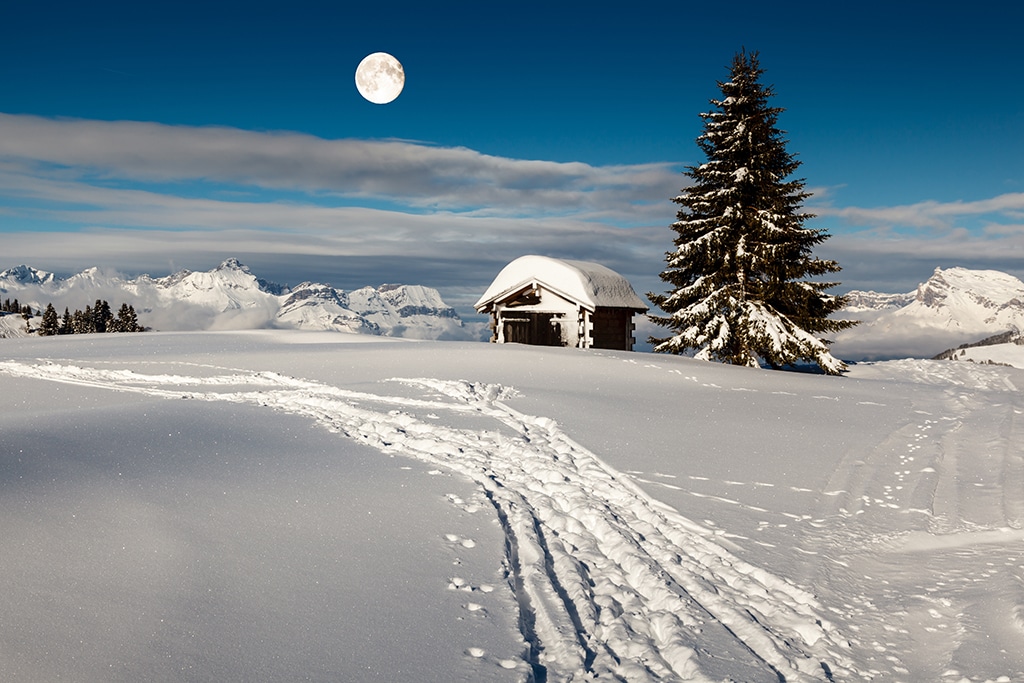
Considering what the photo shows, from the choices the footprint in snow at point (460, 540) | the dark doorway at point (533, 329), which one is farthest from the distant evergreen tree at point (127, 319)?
the footprint in snow at point (460, 540)

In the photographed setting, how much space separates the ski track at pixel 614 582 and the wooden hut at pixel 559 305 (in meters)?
18.1

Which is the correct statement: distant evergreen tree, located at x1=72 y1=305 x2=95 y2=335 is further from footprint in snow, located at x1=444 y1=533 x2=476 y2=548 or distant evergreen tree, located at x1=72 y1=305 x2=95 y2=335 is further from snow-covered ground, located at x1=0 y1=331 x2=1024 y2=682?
footprint in snow, located at x1=444 y1=533 x2=476 y2=548

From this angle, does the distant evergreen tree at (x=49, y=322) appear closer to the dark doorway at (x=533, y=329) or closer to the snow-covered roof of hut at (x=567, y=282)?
the snow-covered roof of hut at (x=567, y=282)

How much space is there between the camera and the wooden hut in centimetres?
2928

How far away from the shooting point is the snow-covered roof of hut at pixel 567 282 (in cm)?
2906

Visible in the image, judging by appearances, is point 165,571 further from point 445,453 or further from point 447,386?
point 447,386

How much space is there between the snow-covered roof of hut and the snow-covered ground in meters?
15.7

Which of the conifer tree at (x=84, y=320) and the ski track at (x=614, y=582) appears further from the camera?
the conifer tree at (x=84, y=320)

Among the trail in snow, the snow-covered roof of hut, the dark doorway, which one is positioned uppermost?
the snow-covered roof of hut

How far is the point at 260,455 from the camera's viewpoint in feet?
30.0

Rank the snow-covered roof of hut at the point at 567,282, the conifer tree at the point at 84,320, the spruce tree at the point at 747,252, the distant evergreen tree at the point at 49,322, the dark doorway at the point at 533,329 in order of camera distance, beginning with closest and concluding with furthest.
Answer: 1. the spruce tree at the point at 747,252
2. the snow-covered roof of hut at the point at 567,282
3. the dark doorway at the point at 533,329
4. the distant evergreen tree at the point at 49,322
5. the conifer tree at the point at 84,320

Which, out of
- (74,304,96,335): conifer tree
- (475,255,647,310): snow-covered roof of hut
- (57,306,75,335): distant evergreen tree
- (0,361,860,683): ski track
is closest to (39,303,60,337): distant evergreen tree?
(74,304,96,335): conifer tree

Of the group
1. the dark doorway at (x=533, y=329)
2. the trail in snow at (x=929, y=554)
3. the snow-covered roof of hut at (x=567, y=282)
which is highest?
the snow-covered roof of hut at (x=567, y=282)

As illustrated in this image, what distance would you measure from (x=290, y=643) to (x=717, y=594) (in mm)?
3619
